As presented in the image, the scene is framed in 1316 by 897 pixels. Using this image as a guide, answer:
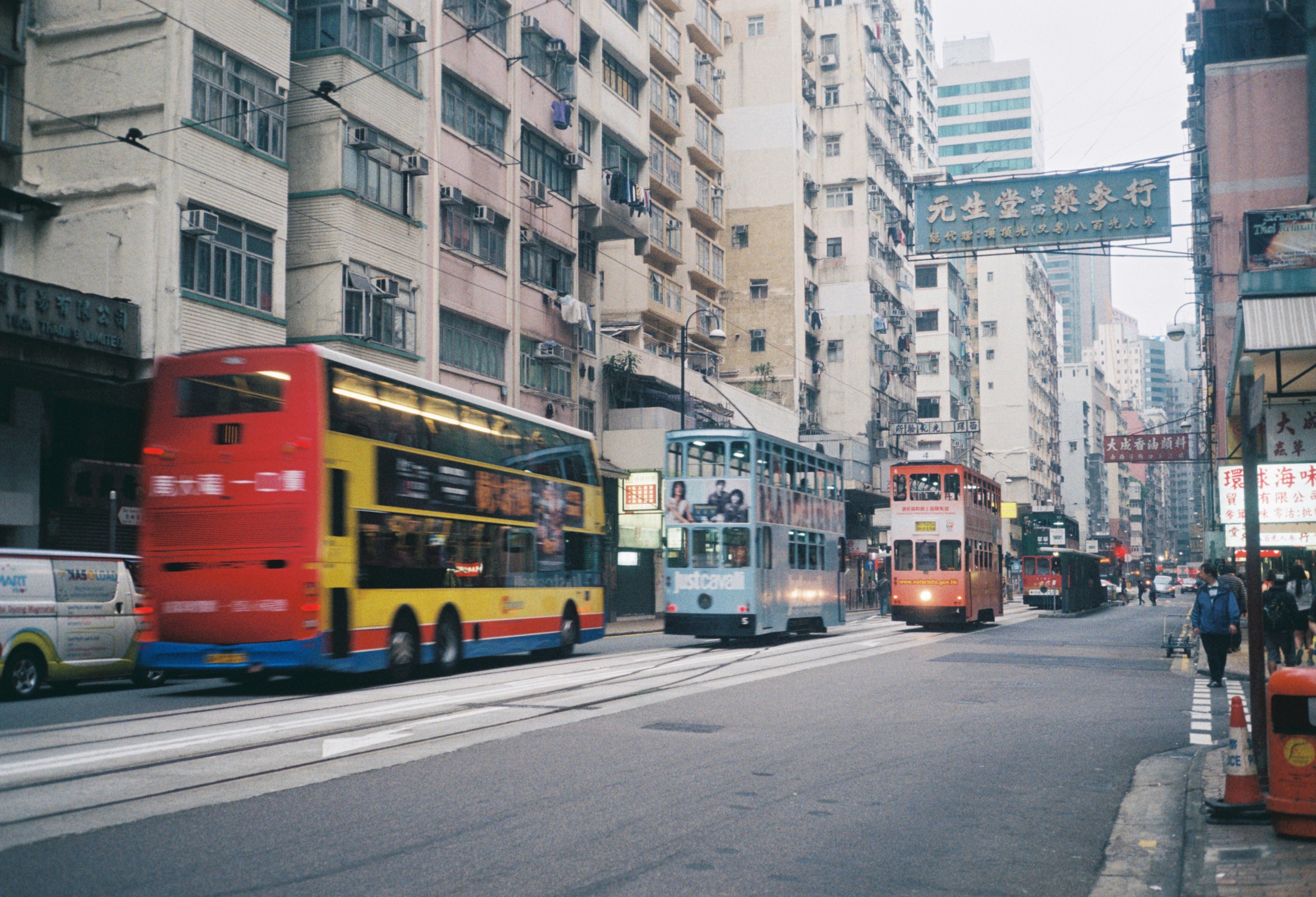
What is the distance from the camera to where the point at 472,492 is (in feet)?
58.8

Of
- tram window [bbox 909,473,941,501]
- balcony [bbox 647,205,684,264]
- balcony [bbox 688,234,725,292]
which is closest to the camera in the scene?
tram window [bbox 909,473,941,501]

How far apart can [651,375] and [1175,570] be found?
12173 centimetres

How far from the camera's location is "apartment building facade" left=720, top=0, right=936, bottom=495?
206 ft

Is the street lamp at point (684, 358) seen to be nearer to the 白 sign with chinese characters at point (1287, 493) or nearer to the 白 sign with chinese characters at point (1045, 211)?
the 白 sign with chinese characters at point (1045, 211)

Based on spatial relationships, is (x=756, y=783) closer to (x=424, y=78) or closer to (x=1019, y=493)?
(x=424, y=78)

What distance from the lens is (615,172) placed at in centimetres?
4031

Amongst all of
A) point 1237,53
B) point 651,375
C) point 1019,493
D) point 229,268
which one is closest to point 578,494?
point 229,268

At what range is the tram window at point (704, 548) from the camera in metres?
24.0

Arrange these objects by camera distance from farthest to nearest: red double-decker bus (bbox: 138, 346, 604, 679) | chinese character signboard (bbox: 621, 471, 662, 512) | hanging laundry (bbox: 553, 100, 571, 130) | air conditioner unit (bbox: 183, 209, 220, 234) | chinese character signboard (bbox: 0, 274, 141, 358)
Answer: chinese character signboard (bbox: 621, 471, 662, 512)
hanging laundry (bbox: 553, 100, 571, 130)
air conditioner unit (bbox: 183, 209, 220, 234)
chinese character signboard (bbox: 0, 274, 141, 358)
red double-decker bus (bbox: 138, 346, 604, 679)

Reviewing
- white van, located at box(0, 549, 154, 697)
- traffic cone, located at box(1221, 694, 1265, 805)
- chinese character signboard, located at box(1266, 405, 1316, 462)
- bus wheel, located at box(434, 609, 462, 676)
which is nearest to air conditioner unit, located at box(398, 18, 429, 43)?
white van, located at box(0, 549, 154, 697)

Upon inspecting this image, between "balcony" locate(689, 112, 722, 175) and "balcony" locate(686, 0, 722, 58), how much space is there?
3.08 m

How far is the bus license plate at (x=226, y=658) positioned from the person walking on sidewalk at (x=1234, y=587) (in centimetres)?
1248

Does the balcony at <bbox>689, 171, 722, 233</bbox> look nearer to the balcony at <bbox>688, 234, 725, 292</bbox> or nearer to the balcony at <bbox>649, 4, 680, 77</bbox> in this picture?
the balcony at <bbox>688, 234, 725, 292</bbox>

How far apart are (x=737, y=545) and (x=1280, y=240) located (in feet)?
36.1
